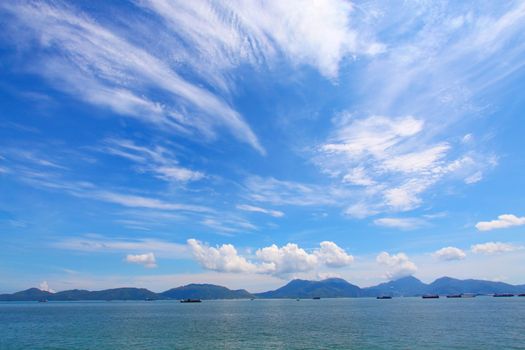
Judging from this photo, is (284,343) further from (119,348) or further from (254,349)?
(119,348)

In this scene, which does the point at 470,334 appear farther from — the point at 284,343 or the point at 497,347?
the point at 284,343

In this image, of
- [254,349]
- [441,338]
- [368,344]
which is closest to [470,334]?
[441,338]

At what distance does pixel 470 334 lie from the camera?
94.4 m

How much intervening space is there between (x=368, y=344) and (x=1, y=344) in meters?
87.0

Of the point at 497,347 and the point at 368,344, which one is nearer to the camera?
the point at 497,347

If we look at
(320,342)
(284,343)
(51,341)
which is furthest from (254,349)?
(51,341)

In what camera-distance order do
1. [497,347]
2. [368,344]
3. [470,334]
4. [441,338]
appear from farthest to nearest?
[470,334]
[441,338]
[368,344]
[497,347]

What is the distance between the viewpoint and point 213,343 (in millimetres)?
87688

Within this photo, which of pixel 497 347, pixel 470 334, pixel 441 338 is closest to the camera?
pixel 497 347

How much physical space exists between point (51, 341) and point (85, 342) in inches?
450

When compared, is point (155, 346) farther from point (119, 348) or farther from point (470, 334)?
point (470, 334)

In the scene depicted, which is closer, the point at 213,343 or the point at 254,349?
the point at 254,349

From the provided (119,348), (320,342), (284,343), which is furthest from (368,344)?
(119,348)

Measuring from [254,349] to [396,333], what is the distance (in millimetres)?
42887
